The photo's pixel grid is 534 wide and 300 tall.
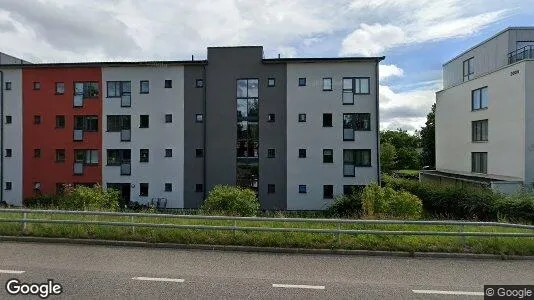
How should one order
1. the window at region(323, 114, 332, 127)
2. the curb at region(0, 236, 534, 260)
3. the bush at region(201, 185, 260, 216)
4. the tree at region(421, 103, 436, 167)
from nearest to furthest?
the curb at region(0, 236, 534, 260) → the bush at region(201, 185, 260, 216) → the window at region(323, 114, 332, 127) → the tree at region(421, 103, 436, 167)

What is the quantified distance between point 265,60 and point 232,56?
2.61 m

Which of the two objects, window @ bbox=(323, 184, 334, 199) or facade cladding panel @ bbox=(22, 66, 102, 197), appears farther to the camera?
facade cladding panel @ bbox=(22, 66, 102, 197)

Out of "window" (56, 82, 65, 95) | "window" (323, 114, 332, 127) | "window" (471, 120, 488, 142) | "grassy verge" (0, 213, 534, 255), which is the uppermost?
"window" (56, 82, 65, 95)

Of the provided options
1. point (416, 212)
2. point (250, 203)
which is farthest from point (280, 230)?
point (416, 212)

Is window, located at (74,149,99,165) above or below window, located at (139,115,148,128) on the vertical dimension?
below

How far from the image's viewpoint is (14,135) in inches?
1046

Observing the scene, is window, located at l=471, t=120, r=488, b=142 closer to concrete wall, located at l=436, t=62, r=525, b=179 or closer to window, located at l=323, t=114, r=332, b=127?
concrete wall, located at l=436, t=62, r=525, b=179

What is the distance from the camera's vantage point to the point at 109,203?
1694 cm

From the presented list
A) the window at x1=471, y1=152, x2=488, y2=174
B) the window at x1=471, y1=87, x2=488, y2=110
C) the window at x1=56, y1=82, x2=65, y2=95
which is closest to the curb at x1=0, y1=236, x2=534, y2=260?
the window at x1=471, y1=152, x2=488, y2=174

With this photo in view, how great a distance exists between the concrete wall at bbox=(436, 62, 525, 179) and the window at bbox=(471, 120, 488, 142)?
31 centimetres

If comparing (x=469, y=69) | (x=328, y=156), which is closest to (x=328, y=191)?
(x=328, y=156)

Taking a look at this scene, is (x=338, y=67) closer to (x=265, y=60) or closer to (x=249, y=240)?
(x=265, y=60)

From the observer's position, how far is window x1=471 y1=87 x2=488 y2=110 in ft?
80.9

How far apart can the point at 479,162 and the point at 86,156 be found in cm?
3038
